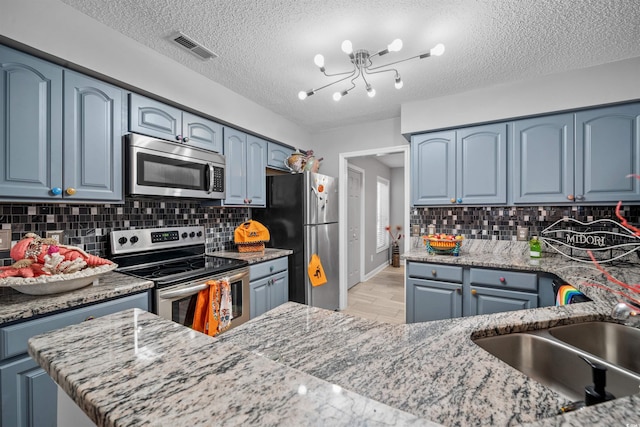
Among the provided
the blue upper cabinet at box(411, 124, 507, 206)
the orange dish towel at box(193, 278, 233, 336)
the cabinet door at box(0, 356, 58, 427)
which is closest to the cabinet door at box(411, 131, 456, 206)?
the blue upper cabinet at box(411, 124, 507, 206)

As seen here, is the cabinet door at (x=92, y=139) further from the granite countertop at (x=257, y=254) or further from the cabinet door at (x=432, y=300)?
the cabinet door at (x=432, y=300)

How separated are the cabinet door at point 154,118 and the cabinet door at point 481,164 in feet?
8.14

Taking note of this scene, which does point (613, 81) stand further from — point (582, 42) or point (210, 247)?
point (210, 247)

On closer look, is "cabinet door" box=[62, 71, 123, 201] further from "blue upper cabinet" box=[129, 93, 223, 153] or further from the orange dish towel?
the orange dish towel

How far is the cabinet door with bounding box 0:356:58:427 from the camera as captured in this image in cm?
112

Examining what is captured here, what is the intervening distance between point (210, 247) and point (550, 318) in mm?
2562

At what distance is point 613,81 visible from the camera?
2.05 metres

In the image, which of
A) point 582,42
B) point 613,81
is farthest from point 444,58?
point 613,81

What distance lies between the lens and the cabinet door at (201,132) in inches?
84.6

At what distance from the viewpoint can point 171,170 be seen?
200cm

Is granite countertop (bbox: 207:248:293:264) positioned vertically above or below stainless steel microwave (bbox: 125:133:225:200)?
below

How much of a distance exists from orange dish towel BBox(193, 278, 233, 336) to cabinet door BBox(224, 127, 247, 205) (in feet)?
2.78

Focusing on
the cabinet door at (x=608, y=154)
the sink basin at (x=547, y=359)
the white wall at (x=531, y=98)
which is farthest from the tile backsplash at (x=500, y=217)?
the sink basin at (x=547, y=359)

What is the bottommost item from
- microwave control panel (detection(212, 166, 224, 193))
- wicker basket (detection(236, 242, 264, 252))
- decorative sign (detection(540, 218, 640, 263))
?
wicker basket (detection(236, 242, 264, 252))
